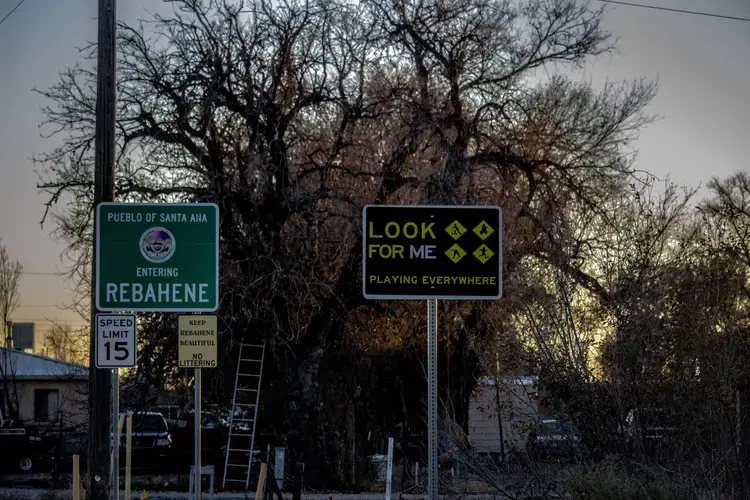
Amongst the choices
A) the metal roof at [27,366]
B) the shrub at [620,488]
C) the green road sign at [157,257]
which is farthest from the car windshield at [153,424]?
the shrub at [620,488]

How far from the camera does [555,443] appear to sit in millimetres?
15469

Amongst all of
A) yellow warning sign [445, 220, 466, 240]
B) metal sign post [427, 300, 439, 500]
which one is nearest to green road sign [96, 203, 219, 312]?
yellow warning sign [445, 220, 466, 240]

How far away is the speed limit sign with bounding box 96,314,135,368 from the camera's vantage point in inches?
534

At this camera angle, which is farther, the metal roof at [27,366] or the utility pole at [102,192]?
the metal roof at [27,366]

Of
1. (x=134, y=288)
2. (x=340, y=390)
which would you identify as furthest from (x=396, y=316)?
(x=134, y=288)

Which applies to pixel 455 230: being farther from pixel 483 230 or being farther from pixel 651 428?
pixel 651 428

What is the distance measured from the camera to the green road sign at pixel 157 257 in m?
13.1

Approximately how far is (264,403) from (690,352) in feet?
46.9

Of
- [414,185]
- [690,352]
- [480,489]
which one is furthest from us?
[414,185]

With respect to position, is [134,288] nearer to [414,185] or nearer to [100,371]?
[100,371]

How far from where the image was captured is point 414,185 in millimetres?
23984

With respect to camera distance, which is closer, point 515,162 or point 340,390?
point 515,162

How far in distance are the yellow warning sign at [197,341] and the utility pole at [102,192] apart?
1.77m

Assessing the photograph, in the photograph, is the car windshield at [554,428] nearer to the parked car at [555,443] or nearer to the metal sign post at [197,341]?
the parked car at [555,443]
